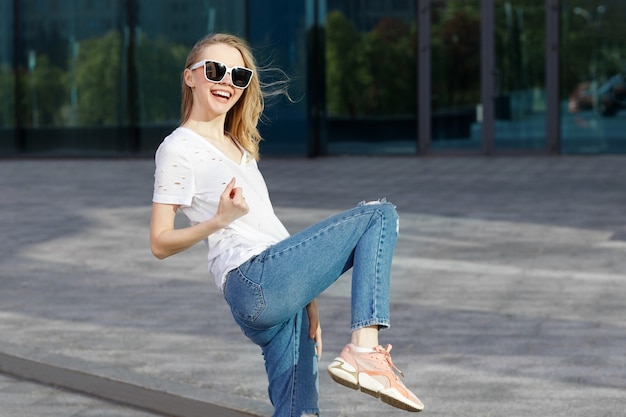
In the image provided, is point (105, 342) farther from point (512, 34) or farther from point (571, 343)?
point (512, 34)

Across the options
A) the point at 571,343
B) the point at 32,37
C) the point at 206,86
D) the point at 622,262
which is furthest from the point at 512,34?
the point at 206,86

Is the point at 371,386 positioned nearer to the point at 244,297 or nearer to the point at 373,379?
the point at 373,379

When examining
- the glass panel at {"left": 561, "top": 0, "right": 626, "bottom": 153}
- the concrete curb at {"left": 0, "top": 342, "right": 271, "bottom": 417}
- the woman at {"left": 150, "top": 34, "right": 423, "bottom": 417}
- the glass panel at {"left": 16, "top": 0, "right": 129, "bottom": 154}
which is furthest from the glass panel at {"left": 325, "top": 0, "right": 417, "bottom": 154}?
the woman at {"left": 150, "top": 34, "right": 423, "bottom": 417}

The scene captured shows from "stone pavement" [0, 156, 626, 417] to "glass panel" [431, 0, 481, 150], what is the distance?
7.71m

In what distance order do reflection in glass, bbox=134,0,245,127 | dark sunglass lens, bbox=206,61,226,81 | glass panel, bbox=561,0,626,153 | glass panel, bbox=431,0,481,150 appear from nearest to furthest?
dark sunglass lens, bbox=206,61,226,81
glass panel, bbox=561,0,626,153
glass panel, bbox=431,0,481,150
reflection in glass, bbox=134,0,245,127

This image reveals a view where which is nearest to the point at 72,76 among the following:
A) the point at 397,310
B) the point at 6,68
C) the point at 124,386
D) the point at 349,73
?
the point at 6,68

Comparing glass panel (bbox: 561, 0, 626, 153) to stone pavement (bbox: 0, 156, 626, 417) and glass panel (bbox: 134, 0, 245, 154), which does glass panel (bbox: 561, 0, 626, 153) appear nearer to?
glass panel (bbox: 134, 0, 245, 154)

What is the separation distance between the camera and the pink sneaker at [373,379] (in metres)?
3.36

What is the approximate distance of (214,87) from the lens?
3674mm

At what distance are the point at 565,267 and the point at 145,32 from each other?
16.8 m

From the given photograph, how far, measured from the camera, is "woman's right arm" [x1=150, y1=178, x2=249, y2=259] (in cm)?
337

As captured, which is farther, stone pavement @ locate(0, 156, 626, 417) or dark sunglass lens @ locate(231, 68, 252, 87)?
stone pavement @ locate(0, 156, 626, 417)

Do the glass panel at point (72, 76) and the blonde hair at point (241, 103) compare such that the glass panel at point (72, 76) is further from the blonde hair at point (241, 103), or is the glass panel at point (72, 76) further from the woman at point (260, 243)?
the woman at point (260, 243)

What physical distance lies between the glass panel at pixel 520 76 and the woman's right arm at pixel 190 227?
2025 centimetres
